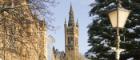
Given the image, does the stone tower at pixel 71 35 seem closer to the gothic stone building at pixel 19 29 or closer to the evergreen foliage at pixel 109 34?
the evergreen foliage at pixel 109 34

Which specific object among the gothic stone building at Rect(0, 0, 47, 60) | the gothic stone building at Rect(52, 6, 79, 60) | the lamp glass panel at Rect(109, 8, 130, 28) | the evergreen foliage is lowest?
the gothic stone building at Rect(52, 6, 79, 60)

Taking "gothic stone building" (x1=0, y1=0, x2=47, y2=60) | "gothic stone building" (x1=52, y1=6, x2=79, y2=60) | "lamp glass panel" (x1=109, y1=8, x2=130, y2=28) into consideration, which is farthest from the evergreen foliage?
"gothic stone building" (x1=52, y1=6, x2=79, y2=60)

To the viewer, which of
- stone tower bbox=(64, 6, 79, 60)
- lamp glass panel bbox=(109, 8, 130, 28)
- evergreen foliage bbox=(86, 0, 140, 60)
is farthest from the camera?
stone tower bbox=(64, 6, 79, 60)

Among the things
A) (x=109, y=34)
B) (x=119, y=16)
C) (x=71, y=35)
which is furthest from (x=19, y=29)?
(x=71, y=35)

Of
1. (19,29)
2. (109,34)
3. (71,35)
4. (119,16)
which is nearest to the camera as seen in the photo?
(119,16)

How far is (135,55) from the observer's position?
37094 mm

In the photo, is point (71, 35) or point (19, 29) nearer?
point (19, 29)

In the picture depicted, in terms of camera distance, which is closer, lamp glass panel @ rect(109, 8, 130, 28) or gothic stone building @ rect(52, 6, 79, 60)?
lamp glass panel @ rect(109, 8, 130, 28)

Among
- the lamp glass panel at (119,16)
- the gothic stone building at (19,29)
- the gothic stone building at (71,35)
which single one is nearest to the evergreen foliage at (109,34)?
the gothic stone building at (19,29)

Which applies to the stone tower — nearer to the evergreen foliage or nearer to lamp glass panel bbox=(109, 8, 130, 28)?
the evergreen foliage

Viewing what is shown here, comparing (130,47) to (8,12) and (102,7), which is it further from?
(8,12)

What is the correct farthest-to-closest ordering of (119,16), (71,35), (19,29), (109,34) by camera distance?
(71,35) < (109,34) < (19,29) < (119,16)

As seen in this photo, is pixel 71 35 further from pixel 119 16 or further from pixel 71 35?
pixel 119 16

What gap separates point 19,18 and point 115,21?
19.3 feet
